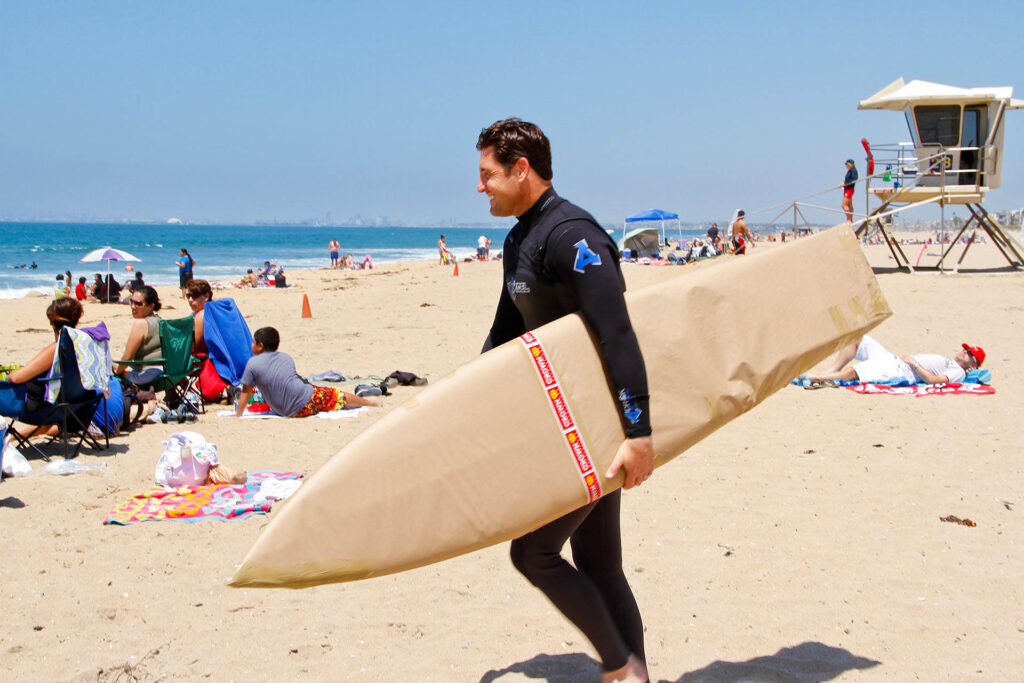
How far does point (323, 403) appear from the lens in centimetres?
748

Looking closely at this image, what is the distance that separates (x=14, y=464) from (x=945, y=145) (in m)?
20.1

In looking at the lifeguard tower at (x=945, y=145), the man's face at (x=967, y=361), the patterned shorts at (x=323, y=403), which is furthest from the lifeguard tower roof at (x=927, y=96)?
the patterned shorts at (x=323, y=403)

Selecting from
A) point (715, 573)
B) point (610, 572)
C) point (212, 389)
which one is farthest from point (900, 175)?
point (610, 572)

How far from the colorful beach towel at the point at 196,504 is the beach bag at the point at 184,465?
0.21ft

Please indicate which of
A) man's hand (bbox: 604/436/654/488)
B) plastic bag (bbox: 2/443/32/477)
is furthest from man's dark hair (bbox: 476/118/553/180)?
plastic bag (bbox: 2/443/32/477)

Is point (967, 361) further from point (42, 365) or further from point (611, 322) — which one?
point (42, 365)

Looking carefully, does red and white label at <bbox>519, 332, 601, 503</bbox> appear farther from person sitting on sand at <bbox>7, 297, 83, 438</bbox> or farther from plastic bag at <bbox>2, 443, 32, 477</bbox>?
person sitting on sand at <bbox>7, 297, 83, 438</bbox>

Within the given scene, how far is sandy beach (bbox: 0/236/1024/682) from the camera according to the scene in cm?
306

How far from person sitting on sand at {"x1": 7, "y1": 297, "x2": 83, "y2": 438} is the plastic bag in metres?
0.56

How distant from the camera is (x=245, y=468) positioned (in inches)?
229

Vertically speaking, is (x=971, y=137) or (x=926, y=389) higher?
(x=971, y=137)

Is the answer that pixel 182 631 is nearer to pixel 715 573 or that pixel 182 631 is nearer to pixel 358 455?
pixel 358 455

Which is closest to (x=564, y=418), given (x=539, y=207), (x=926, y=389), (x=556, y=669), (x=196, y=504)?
(x=539, y=207)

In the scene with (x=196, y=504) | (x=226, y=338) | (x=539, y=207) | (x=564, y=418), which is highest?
(x=539, y=207)
